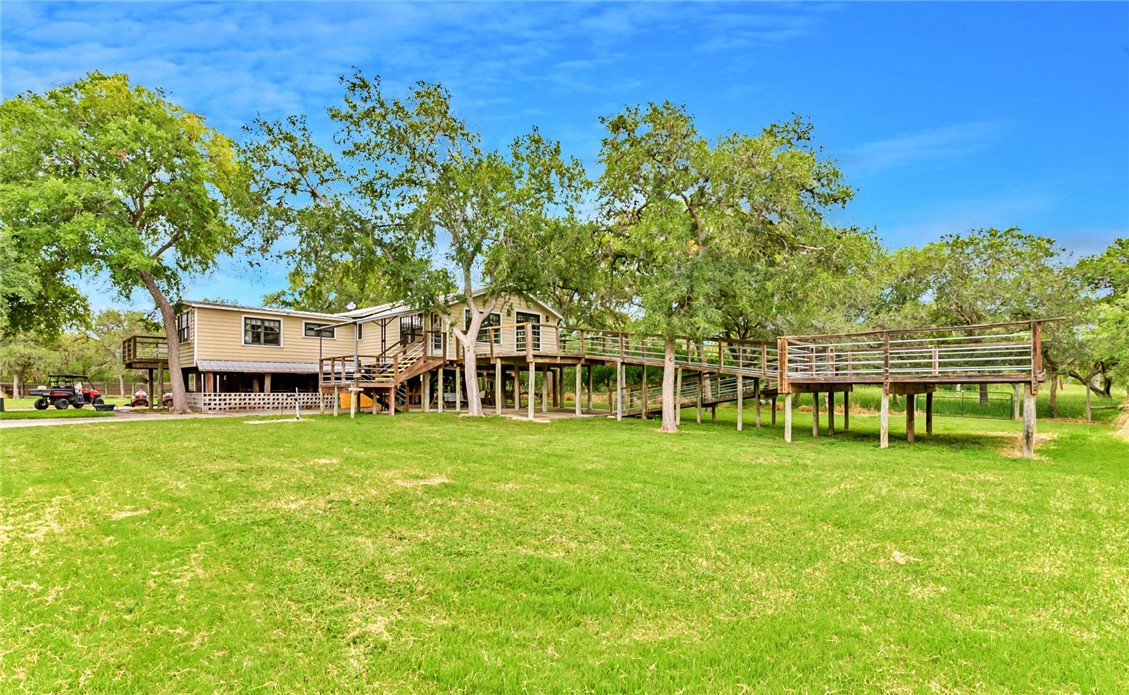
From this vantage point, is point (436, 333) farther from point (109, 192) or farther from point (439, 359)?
point (109, 192)

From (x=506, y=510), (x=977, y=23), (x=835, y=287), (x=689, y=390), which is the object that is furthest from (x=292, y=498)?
(x=689, y=390)

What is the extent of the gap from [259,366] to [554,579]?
25842mm

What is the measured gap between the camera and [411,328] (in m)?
28.8

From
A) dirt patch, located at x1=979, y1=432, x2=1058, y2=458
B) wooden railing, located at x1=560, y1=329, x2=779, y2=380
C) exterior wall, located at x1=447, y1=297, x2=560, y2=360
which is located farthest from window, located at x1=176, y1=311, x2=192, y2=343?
dirt patch, located at x1=979, y1=432, x2=1058, y2=458

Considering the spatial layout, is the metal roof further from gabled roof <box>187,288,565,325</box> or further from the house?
gabled roof <box>187,288,565,325</box>

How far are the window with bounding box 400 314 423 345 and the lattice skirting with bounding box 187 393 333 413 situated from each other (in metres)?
4.85

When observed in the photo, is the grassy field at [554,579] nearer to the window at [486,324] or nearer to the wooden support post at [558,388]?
the window at [486,324]

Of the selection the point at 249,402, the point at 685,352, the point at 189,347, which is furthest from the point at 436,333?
the point at 685,352

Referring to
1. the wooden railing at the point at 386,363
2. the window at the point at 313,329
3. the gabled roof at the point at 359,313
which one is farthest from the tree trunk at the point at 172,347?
the wooden railing at the point at 386,363

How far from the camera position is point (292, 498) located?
24.3ft

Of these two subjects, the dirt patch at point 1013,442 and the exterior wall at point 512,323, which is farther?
the exterior wall at point 512,323

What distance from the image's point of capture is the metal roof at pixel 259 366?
82.6 feet

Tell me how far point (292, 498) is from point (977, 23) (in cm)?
1392

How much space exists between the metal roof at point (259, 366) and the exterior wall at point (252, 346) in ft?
0.74
